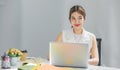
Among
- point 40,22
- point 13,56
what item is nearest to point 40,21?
point 40,22

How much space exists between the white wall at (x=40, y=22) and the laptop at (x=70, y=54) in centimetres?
186

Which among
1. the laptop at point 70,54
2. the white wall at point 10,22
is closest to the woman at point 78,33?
the laptop at point 70,54

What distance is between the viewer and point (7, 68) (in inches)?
83.4

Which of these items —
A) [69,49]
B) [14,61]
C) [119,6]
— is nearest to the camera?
[69,49]

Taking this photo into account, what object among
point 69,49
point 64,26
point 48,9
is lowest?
point 69,49

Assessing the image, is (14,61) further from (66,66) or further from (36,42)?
(36,42)

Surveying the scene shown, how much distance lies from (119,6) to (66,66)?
81.5 inches

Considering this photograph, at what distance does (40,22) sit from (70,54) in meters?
2.01

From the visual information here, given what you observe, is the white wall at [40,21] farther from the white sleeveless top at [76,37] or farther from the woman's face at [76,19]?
the woman's face at [76,19]

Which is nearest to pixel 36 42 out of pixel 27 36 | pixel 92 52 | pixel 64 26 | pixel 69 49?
pixel 27 36

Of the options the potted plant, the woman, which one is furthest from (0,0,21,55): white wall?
the potted plant

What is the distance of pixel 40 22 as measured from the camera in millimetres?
3955

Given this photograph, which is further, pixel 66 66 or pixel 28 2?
pixel 28 2

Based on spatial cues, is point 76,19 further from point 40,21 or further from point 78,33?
point 40,21
